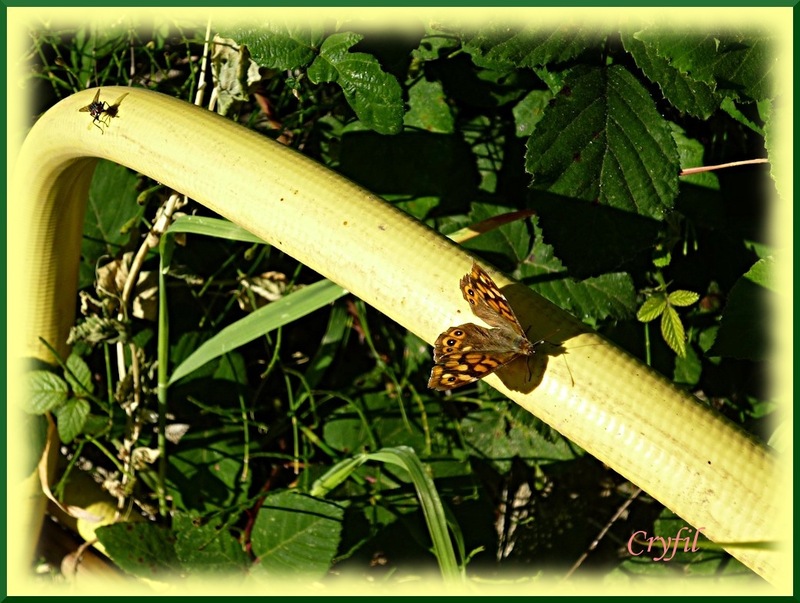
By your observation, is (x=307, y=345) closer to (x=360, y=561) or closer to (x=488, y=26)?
(x=360, y=561)

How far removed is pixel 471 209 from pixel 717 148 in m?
0.60

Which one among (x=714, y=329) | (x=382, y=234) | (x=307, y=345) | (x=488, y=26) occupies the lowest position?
(x=307, y=345)

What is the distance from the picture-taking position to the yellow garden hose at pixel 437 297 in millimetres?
791

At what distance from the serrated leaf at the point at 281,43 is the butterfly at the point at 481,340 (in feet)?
2.27

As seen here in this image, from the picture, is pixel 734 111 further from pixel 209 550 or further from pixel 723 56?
pixel 209 550

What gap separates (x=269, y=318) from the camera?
1475 millimetres

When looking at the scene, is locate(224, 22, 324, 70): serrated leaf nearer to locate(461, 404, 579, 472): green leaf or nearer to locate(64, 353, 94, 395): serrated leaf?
locate(64, 353, 94, 395): serrated leaf

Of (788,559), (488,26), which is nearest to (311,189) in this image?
(488,26)

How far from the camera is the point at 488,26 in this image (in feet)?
4.31

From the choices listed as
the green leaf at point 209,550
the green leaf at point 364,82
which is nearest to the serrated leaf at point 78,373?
the green leaf at point 209,550

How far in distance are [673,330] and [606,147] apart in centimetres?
47

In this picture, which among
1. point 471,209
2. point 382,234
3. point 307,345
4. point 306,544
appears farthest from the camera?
point 307,345

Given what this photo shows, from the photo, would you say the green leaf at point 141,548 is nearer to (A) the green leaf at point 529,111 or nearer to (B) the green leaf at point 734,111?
(A) the green leaf at point 529,111

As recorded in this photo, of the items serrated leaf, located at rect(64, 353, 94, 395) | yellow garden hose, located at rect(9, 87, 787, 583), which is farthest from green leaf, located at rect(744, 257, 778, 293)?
serrated leaf, located at rect(64, 353, 94, 395)
